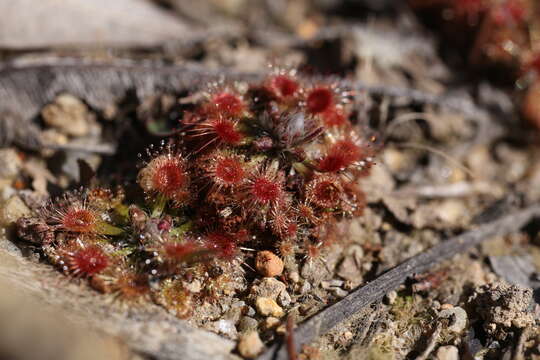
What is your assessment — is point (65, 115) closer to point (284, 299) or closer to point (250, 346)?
point (284, 299)

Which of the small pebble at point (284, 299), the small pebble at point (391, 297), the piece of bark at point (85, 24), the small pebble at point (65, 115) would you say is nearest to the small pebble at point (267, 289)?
the small pebble at point (284, 299)

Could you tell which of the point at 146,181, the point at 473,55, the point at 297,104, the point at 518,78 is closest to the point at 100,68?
the point at 146,181

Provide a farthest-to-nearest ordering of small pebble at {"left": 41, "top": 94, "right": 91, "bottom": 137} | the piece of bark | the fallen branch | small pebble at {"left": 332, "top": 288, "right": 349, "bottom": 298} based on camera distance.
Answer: the piece of bark
small pebble at {"left": 41, "top": 94, "right": 91, "bottom": 137}
small pebble at {"left": 332, "top": 288, "right": 349, "bottom": 298}
the fallen branch

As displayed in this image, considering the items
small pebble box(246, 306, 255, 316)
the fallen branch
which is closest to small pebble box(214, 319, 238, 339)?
small pebble box(246, 306, 255, 316)

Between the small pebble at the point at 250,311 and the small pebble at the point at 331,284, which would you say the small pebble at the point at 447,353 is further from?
the small pebble at the point at 250,311

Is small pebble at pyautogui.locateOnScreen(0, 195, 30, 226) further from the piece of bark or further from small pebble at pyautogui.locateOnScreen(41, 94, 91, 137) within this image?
the piece of bark

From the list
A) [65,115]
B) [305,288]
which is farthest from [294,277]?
[65,115]

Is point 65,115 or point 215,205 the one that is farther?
point 65,115
